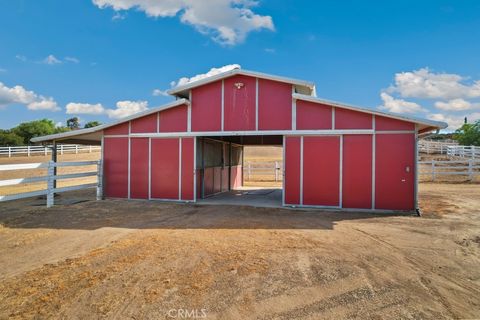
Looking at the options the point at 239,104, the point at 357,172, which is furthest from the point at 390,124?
the point at 239,104

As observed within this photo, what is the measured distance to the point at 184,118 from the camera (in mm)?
10125

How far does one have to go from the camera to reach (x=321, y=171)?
8906 millimetres

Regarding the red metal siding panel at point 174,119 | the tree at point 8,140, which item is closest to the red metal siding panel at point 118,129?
the red metal siding panel at point 174,119

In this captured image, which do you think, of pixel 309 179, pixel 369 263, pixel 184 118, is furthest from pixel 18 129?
pixel 369 263

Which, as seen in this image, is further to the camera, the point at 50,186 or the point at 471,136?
the point at 471,136

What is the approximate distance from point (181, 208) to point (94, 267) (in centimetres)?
485

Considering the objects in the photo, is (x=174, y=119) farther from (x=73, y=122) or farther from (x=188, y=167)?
(x=73, y=122)

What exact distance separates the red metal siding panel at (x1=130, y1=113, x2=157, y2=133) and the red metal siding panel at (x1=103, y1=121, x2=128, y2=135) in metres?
0.28

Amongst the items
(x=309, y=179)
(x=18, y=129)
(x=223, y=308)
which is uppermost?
(x=18, y=129)

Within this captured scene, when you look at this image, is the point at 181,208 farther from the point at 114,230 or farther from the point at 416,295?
the point at 416,295

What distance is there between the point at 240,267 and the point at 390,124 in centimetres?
652

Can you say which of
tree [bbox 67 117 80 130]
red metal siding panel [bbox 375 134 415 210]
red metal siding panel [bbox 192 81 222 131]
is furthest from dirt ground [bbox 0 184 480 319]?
tree [bbox 67 117 80 130]

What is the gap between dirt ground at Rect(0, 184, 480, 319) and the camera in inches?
126

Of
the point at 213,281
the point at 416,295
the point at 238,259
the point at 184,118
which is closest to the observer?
the point at 416,295
